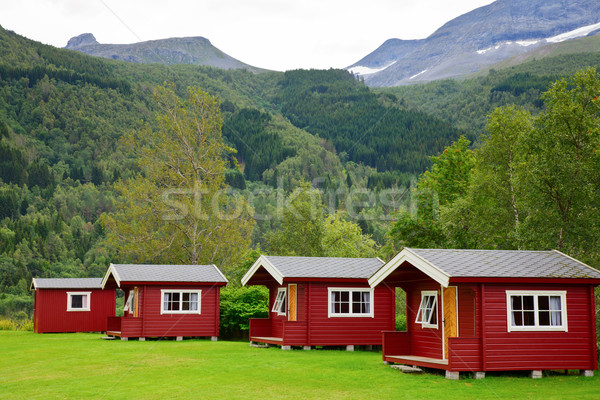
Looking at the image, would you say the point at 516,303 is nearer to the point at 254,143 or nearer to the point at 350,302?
the point at 350,302

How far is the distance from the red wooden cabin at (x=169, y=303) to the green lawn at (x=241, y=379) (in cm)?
724

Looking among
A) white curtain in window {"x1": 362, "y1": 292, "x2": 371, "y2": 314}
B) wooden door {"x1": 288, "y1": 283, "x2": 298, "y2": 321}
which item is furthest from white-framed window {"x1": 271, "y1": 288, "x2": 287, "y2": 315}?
white curtain in window {"x1": 362, "y1": 292, "x2": 371, "y2": 314}

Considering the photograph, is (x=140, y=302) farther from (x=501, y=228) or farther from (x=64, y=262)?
(x=64, y=262)

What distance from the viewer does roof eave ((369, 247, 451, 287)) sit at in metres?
16.2

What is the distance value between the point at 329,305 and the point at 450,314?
795 cm

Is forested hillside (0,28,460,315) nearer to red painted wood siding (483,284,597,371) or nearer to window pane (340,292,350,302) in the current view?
window pane (340,292,350,302)

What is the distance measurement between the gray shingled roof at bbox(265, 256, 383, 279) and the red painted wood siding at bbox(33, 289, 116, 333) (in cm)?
1763

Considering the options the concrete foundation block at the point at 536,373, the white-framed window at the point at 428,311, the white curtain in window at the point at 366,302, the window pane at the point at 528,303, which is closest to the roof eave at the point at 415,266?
the white-framed window at the point at 428,311

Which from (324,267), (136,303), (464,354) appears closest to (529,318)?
(464,354)

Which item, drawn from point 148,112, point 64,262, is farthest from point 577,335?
point 148,112

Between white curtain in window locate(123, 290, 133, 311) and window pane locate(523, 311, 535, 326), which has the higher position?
window pane locate(523, 311, 535, 326)

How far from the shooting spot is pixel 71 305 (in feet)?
127

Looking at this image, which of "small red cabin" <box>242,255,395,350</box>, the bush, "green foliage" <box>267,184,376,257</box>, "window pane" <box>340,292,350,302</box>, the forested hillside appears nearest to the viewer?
"small red cabin" <box>242,255,395,350</box>

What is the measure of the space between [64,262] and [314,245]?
208ft
